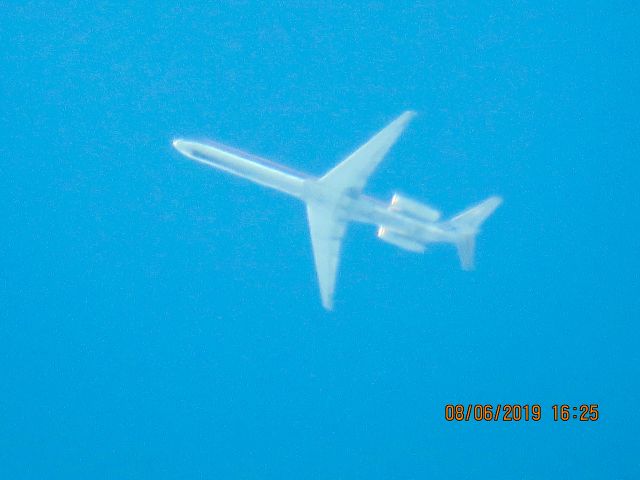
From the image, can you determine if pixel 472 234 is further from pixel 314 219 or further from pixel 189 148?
pixel 189 148

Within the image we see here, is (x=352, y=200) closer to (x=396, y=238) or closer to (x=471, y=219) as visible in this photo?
(x=396, y=238)

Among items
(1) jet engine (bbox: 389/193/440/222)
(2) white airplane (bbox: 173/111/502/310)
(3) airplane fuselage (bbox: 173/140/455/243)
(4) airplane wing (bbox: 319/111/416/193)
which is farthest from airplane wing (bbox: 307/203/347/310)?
(1) jet engine (bbox: 389/193/440/222)

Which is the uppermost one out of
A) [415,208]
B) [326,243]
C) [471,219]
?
[471,219]

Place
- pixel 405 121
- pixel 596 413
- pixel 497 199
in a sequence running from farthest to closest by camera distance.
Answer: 1. pixel 596 413
2. pixel 497 199
3. pixel 405 121

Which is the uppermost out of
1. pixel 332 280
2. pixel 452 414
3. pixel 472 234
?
pixel 472 234

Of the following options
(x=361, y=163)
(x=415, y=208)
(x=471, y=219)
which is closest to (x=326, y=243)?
(x=361, y=163)

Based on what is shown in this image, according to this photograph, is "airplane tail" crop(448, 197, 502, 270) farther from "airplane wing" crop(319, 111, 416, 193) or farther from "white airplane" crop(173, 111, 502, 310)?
"airplane wing" crop(319, 111, 416, 193)

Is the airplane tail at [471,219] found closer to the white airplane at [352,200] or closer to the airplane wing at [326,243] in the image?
the white airplane at [352,200]

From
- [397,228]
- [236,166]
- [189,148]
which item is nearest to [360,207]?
[397,228]
